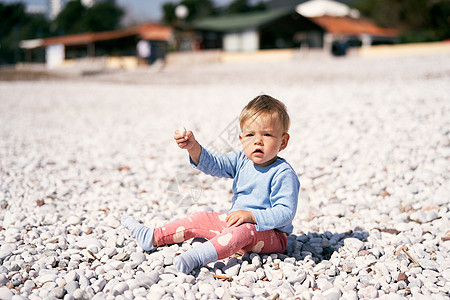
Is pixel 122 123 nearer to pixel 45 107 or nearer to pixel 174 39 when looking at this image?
pixel 45 107

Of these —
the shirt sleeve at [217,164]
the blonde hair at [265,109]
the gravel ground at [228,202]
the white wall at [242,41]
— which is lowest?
the gravel ground at [228,202]

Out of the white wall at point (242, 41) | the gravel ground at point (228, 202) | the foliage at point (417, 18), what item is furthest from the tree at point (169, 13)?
the gravel ground at point (228, 202)

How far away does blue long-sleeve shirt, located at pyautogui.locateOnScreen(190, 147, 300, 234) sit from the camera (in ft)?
6.03

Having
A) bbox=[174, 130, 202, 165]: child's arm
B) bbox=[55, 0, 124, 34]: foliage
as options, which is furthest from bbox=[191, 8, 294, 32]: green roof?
bbox=[174, 130, 202, 165]: child's arm

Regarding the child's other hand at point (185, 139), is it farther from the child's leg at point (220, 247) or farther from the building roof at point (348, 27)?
the building roof at point (348, 27)

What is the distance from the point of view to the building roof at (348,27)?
2528 centimetres

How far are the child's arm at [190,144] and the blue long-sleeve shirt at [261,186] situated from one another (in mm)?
27

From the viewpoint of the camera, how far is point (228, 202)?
3055 millimetres

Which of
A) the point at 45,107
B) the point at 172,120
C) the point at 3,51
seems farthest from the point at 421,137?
the point at 3,51

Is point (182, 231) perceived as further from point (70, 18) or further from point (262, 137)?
point (70, 18)

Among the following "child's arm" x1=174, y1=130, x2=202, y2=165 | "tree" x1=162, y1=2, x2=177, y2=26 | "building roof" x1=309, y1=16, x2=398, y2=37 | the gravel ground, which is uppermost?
"tree" x1=162, y1=2, x2=177, y2=26

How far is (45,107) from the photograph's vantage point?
864 centimetres

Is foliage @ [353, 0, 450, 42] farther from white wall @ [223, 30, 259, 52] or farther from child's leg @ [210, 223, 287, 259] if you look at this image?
child's leg @ [210, 223, 287, 259]

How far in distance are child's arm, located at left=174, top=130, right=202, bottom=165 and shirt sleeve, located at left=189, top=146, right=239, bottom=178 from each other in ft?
0.09
